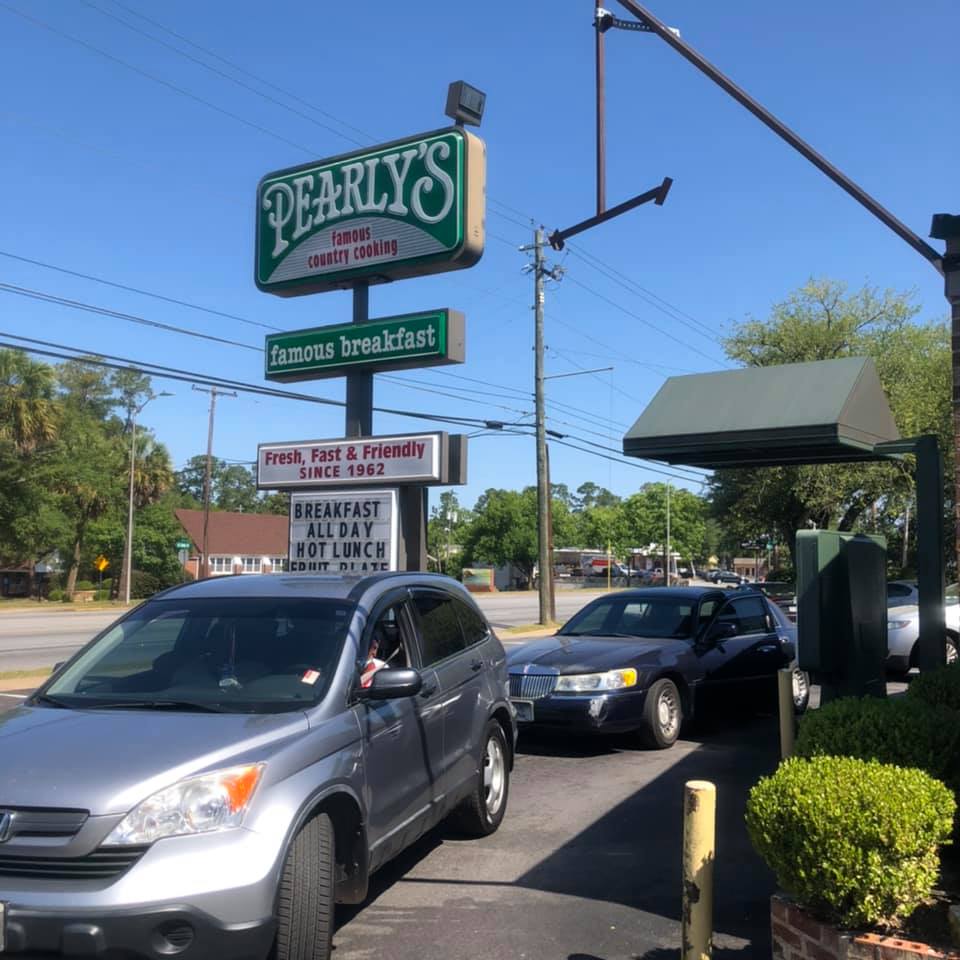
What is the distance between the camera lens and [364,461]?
11.6 meters

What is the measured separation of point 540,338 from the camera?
1225 inches

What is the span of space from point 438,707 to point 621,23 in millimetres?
5393

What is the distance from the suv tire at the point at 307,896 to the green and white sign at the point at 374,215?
8.55m

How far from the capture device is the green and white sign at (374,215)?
1170 centimetres

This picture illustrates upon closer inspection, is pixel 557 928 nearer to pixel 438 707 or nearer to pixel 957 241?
pixel 438 707

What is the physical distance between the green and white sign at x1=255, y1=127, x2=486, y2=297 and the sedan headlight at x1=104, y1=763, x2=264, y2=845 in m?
8.66

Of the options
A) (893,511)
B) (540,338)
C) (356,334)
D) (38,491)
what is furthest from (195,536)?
(356,334)

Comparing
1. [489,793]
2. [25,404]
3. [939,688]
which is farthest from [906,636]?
[25,404]

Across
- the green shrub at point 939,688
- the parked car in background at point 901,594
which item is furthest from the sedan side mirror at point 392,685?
the parked car in background at point 901,594

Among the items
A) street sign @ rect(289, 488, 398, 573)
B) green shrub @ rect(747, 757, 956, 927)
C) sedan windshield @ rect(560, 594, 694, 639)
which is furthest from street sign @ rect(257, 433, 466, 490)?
green shrub @ rect(747, 757, 956, 927)

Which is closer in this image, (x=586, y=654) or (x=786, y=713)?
(x=786, y=713)

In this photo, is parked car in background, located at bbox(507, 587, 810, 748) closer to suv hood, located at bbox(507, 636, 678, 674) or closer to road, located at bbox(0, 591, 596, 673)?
suv hood, located at bbox(507, 636, 678, 674)

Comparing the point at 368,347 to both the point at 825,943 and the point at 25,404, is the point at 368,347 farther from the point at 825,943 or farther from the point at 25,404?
the point at 25,404

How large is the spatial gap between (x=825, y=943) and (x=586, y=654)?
18.8 ft
